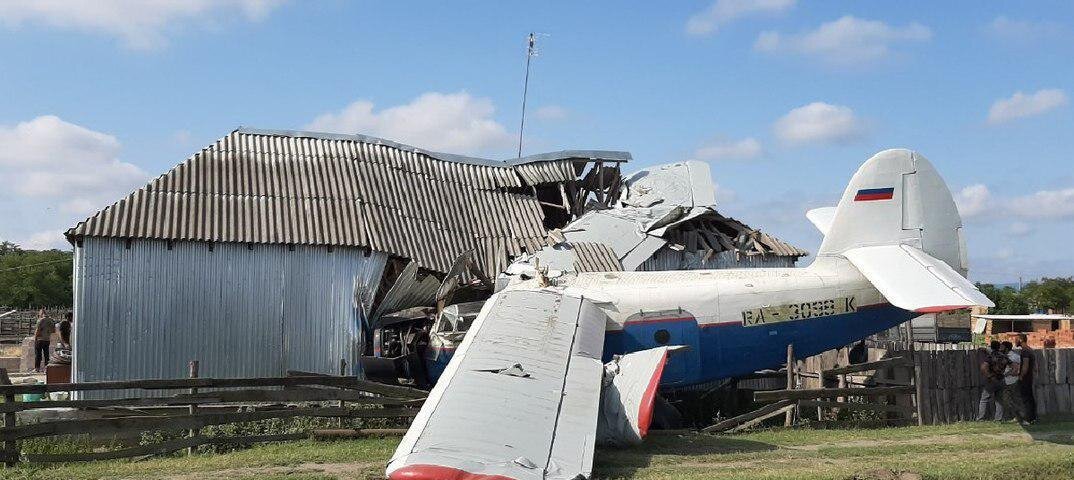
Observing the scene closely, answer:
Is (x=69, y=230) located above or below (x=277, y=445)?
above

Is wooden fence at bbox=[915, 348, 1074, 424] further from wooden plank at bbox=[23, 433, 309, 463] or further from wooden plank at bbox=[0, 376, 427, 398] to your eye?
wooden plank at bbox=[23, 433, 309, 463]

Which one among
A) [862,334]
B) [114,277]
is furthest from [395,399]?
Result: [862,334]

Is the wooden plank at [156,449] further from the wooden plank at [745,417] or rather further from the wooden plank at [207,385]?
the wooden plank at [745,417]

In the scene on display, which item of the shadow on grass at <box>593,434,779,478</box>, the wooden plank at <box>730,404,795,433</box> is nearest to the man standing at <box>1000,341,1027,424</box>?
the wooden plank at <box>730,404,795,433</box>

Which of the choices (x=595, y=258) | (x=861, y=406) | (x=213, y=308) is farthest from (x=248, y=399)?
(x=861, y=406)

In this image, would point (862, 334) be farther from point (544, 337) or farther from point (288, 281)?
point (288, 281)

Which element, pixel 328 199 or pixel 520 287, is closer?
pixel 520 287

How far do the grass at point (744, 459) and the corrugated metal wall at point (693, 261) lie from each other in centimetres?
867

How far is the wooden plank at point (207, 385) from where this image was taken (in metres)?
11.7

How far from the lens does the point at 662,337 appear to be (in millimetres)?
15547

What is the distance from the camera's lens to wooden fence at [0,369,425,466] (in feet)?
36.7

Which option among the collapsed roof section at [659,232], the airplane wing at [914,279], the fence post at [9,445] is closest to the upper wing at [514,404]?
the airplane wing at [914,279]

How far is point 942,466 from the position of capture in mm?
10648

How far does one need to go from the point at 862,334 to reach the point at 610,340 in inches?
191
